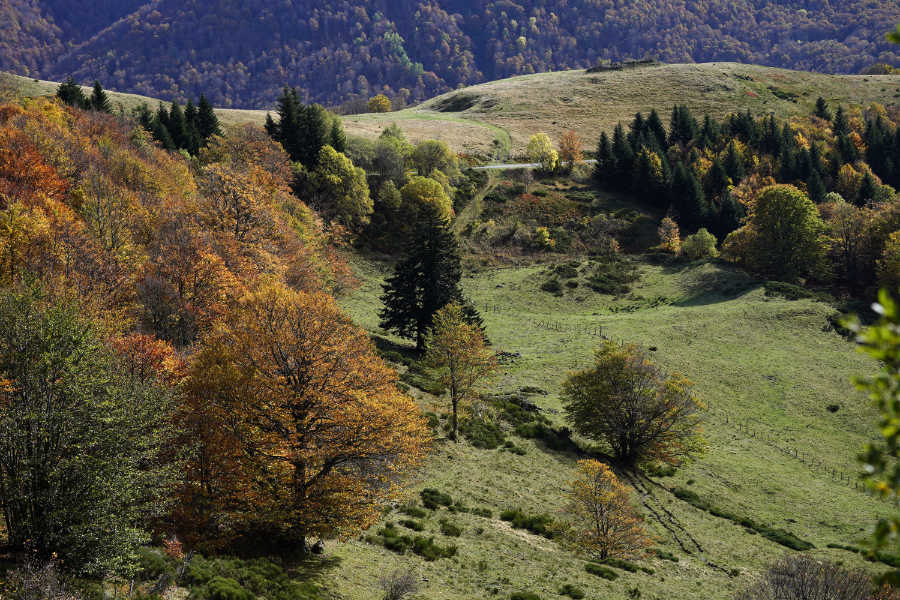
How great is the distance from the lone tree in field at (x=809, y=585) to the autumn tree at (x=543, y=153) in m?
107

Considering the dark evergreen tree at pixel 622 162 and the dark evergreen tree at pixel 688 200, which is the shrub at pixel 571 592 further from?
the dark evergreen tree at pixel 622 162

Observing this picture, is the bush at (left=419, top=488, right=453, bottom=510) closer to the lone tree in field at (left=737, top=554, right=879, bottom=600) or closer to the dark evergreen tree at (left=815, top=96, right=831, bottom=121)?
the lone tree in field at (left=737, top=554, right=879, bottom=600)

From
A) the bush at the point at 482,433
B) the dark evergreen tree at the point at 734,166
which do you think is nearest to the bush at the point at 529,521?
the bush at the point at 482,433

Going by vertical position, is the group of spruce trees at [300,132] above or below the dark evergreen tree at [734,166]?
above

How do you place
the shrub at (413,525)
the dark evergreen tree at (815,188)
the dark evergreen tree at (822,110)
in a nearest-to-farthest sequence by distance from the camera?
the shrub at (413,525), the dark evergreen tree at (815,188), the dark evergreen tree at (822,110)

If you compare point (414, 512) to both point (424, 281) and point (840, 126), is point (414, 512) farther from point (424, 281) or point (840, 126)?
point (840, 126)

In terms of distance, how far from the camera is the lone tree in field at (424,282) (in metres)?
58.9

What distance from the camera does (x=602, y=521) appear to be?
32688 mm

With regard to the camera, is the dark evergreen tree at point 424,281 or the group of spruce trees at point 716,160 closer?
the dark evergreen tree at point 424,281

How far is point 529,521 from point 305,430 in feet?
51.4

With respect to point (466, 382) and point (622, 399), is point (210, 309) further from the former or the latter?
point (622, 399)

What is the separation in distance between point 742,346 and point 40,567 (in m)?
68.1

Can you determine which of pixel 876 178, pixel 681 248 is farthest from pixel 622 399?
pixel 876 178

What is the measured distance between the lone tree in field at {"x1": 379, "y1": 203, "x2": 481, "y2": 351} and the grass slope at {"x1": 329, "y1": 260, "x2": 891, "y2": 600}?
637 centimetres
